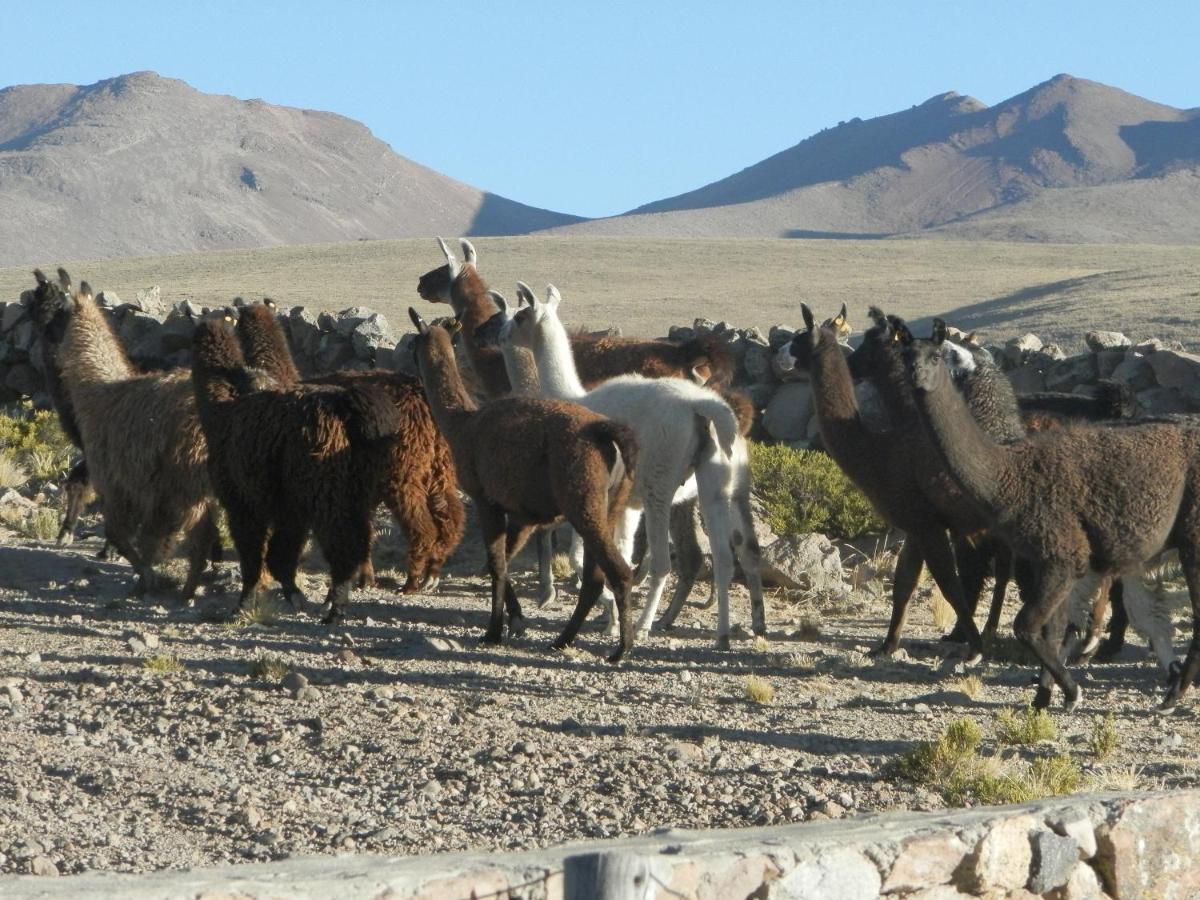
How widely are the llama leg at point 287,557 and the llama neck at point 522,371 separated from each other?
74.5 inches

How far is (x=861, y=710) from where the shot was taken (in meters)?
9.11

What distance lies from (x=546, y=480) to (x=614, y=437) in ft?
1.63

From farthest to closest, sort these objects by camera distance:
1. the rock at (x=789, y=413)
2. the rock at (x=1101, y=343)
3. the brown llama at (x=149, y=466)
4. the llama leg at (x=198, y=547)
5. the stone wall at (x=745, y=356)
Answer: the rock at (x=789, y=413)
the rock at (x=1101, y=343)
the stone wall at (x=745, y=356)
the brown llama at (x=149, y=466)
the llama leg at (x=198, y=547)

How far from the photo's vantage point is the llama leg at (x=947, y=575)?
10.6m

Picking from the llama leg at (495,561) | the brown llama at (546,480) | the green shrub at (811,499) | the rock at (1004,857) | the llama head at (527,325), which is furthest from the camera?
the green shrub at (811,499)

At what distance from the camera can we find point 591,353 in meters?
15.7

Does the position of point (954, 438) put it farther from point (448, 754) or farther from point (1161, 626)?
point (448, 754)

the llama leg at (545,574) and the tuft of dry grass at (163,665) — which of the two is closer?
the tuft of dry grass at (163,665)

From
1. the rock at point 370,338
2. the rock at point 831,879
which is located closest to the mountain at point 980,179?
the rock at point 370,338

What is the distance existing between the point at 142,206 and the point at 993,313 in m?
102

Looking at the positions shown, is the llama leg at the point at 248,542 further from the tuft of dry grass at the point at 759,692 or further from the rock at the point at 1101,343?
the rock at the point at 1101,343

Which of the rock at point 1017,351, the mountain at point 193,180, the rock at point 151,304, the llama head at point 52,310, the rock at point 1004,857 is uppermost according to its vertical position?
the mountain at point 193,180

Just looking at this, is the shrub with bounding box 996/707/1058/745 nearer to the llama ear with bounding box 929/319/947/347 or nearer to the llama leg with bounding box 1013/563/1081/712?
the llama leg with bounding box 1013/563/1081/712

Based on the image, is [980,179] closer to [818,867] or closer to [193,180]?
[193,180]
